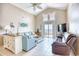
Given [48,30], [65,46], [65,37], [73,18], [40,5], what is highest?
[40,5]

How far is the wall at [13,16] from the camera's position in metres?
2.35

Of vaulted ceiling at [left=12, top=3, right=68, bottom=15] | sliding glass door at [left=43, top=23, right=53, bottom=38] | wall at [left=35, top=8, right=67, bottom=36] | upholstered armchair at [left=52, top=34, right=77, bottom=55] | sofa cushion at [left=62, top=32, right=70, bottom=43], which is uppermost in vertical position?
vaulted ceiling at [left=12, top=3, right=68, bottom=15]

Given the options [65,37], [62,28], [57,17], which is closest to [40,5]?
[57,17]

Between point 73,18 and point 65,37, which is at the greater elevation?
point 73,18

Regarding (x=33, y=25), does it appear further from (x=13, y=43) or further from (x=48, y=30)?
(x=13, y=43)

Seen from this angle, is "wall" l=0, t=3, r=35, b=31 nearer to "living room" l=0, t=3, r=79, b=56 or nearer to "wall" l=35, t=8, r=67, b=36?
"living room" l=0, t=3, r=79, b=56

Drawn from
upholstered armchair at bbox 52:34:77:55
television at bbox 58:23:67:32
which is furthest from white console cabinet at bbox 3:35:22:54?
television at bbox 58:23:67:32

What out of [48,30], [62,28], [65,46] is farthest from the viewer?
Result: [48,30]

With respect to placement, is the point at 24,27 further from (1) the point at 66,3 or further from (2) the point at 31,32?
(1) the point at 66,3

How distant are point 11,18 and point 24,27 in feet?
1.19

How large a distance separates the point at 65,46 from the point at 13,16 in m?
1.38

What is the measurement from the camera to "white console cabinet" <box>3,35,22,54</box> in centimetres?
239

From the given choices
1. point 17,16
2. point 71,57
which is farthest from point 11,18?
point 71,57

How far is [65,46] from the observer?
2.34 m
